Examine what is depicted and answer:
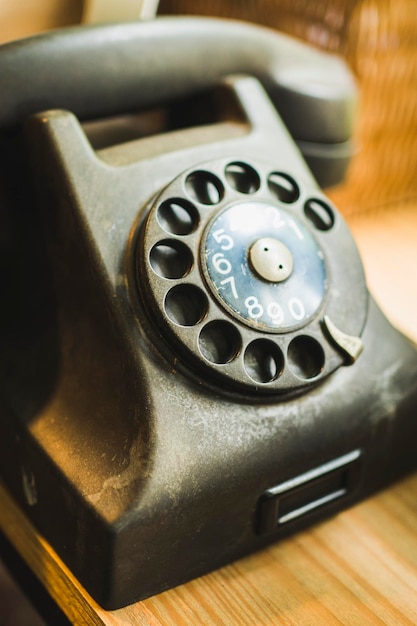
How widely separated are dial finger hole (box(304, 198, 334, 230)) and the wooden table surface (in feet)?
0.94

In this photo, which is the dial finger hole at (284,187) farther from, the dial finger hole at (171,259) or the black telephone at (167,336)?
the dial finger hole at (171,259)

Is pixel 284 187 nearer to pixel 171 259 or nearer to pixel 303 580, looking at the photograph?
pixel 171 259

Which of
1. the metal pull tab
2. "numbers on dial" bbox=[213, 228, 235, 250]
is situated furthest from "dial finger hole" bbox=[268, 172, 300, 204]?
the metal pull tab

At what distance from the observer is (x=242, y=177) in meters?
0.75

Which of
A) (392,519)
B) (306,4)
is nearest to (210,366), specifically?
(392,519)

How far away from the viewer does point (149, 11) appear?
0.91 m

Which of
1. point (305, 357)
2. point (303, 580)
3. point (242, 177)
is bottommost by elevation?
point (303, 580)

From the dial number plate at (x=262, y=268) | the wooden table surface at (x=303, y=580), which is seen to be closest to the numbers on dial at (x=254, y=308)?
the dial number plate at (x=262, y=268)

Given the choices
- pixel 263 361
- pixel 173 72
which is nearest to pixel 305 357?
pixel 263 361

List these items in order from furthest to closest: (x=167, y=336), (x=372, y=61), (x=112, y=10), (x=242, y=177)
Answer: (x=372, y=61) → (x=112, y=10) → (x=242, y=177) → (x=167, y=336)

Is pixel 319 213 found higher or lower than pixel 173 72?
lower

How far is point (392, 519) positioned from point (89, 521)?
1.06 feet

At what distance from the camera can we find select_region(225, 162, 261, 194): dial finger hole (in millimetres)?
735

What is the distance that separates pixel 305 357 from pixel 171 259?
16 cm
